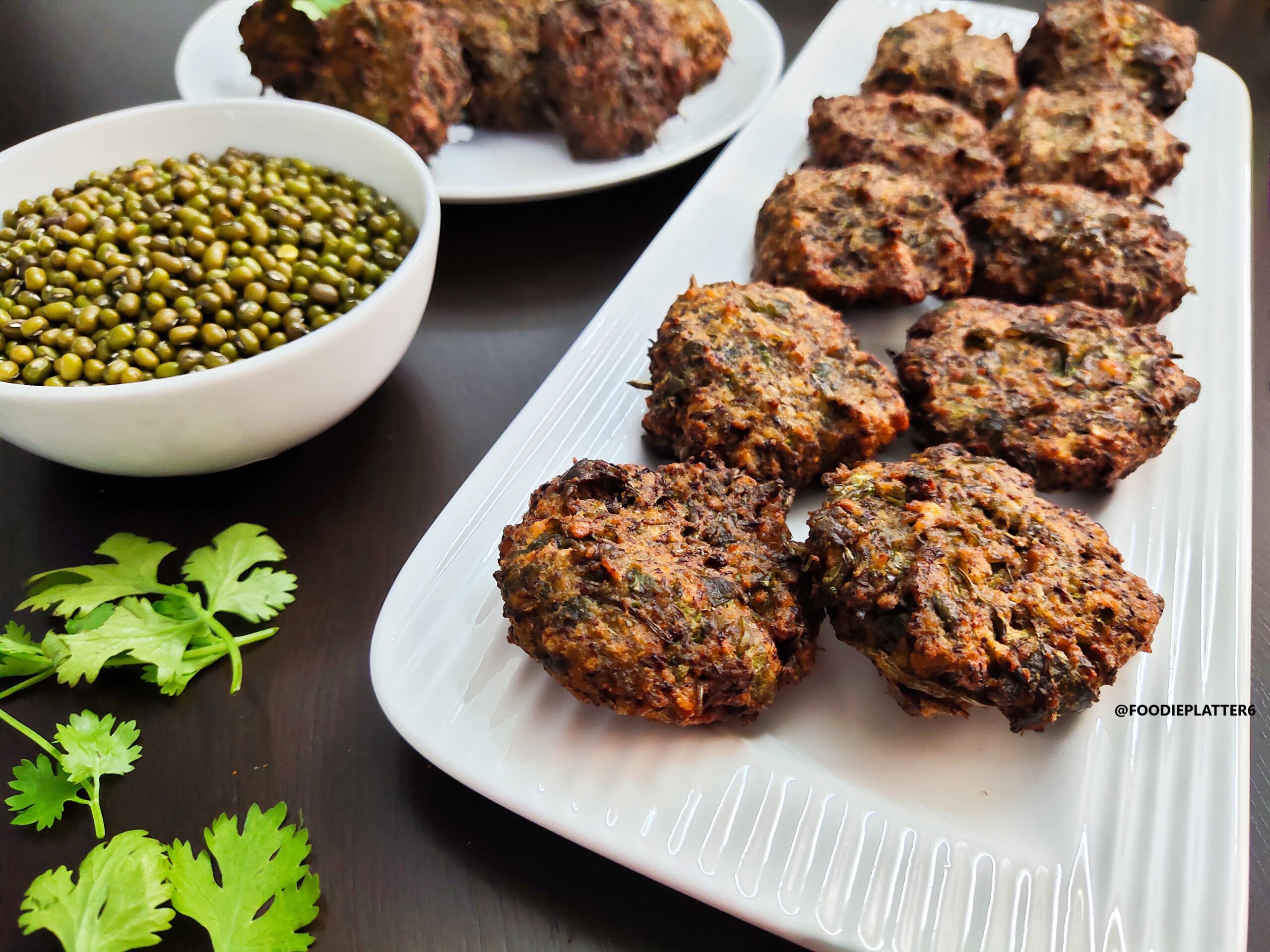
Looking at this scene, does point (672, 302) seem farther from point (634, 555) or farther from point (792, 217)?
point (634, 555)

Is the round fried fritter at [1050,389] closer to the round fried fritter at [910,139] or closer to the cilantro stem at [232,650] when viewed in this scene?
the round fried fritter at [910,139]

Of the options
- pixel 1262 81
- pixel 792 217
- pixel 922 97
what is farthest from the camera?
pixel 1262 81

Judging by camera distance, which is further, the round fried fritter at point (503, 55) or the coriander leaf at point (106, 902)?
the round fried fritter at point (503, 55)

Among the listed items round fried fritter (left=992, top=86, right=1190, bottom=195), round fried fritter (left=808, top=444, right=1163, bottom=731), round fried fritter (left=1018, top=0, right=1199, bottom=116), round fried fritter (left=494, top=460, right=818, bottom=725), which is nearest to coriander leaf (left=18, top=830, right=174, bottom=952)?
round fried fritter (left=494, top=460, right=818, bottom=725)

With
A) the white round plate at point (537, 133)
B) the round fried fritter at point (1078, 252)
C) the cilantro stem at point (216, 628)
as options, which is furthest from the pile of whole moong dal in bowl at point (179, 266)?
the round fried fritter at point (1078, 252)

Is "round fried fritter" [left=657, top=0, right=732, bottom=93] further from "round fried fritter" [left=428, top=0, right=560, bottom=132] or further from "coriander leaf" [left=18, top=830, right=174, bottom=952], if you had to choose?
"coriander leaf" [left=18, top=830, right=174, bottom=952]

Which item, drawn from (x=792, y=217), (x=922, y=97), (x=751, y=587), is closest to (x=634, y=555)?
(x=751, y=587)

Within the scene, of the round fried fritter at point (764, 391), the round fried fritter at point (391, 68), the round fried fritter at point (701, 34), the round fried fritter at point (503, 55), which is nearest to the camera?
the round fried fritter at point (764, 391)
